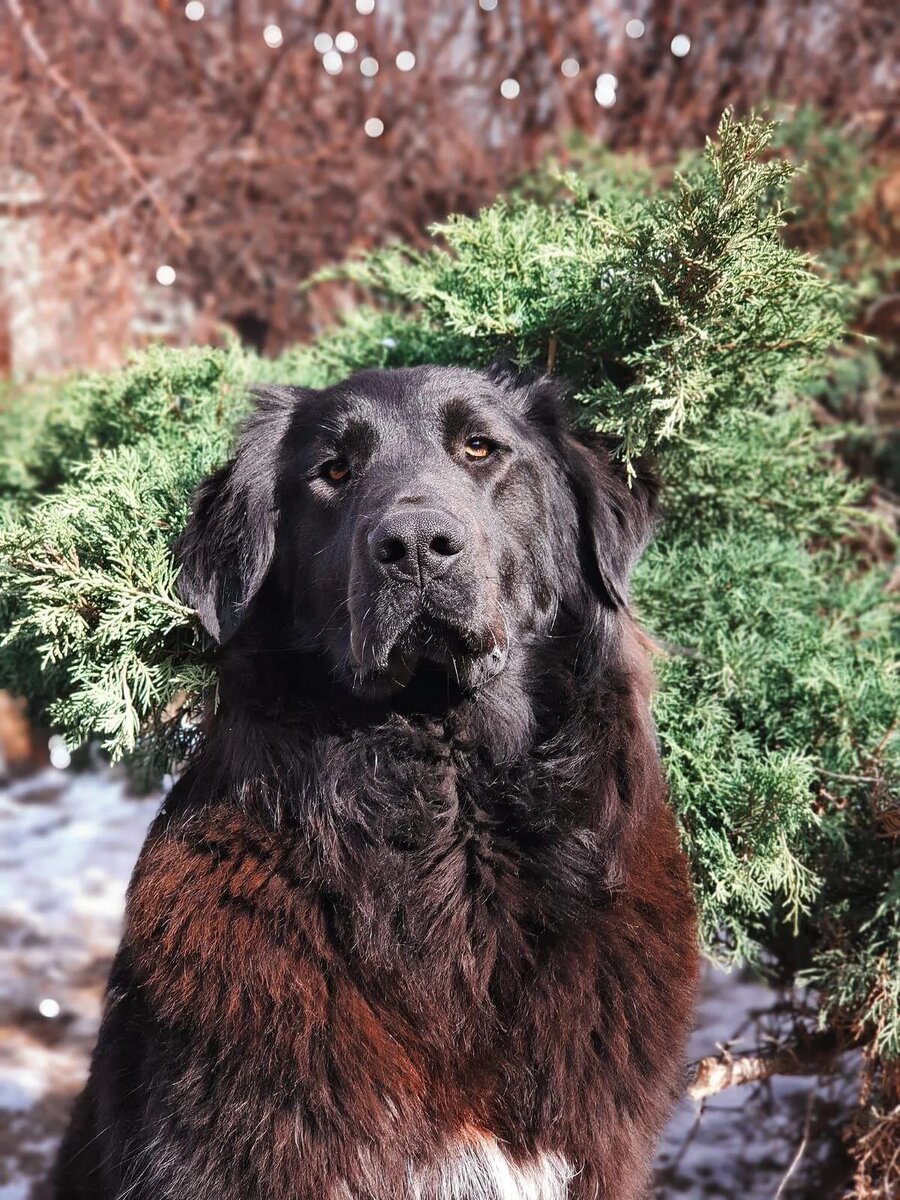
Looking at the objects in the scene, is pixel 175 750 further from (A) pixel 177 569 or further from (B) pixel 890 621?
(B) pixel 890 621

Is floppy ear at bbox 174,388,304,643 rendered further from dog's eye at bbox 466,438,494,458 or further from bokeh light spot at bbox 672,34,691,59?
bokeh light spot at bbox 672,34,691,59

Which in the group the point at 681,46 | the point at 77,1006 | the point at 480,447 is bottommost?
the point at 77,1006

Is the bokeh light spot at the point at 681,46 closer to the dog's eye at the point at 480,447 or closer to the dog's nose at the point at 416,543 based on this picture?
the dog's eye at the point at 480,447

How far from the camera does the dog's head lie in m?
2.43

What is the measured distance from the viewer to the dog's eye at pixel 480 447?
2.62 meters

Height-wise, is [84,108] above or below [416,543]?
above

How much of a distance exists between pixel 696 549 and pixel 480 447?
83cm

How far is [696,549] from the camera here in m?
3.15

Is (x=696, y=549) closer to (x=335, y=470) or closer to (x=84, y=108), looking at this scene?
(x=335, y=470)

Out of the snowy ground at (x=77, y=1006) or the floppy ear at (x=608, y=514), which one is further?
the snowy ground at (x=77, y=1006)

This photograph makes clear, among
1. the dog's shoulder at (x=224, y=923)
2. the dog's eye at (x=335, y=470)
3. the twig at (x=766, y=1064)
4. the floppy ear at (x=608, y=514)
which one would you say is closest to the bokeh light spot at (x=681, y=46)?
the floppy ear at (x=608, y=514)

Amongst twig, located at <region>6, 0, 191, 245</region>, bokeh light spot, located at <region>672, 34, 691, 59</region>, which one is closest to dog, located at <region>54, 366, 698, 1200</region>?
twig, located at <region>6, 0, 191, 245</region>

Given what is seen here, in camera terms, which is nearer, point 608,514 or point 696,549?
point 608,514

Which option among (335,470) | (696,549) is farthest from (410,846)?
(696,549)
